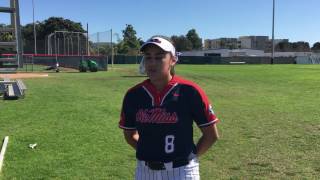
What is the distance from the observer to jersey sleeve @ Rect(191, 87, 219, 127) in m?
3.45

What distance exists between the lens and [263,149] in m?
8.54

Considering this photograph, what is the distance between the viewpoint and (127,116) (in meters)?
3.75

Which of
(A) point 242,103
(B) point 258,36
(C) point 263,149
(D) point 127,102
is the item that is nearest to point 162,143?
(D) point 127,102

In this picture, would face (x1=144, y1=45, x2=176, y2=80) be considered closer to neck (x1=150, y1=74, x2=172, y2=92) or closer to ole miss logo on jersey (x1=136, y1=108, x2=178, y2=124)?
neck (x1=150, y1=74, x2=172, y2=92)

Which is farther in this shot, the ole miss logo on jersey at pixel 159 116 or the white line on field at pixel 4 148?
the white line on field at pixel 4 148

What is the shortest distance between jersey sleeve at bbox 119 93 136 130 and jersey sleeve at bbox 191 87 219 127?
0.49 m

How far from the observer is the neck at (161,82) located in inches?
135

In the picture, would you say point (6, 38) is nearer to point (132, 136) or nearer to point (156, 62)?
point (132, 136)

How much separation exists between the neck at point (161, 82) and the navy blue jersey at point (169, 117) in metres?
0.02

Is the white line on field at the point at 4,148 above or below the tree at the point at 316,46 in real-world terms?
below

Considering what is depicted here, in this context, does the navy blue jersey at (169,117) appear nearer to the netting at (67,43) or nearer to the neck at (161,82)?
the neck at (161,82)

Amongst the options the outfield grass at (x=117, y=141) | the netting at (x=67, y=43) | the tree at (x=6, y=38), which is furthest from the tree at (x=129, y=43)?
the tree at (x=6, y=38)

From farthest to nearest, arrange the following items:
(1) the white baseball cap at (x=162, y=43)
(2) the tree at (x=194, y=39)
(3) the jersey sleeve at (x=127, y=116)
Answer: (2) the tree at (x=194, y=39) < (3) the jersey sleeve at (x=127, y=116) < (1) the white baseball cap at (x=162, y=43)

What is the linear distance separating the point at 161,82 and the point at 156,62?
0.50ft
